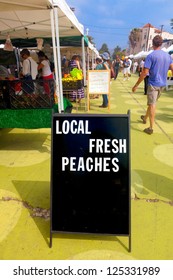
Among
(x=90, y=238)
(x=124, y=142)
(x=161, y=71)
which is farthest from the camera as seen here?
(x=161, y=71)

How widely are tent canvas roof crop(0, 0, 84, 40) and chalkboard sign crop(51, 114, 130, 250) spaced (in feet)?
7.53

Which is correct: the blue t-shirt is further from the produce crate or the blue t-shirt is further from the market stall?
the produce crate

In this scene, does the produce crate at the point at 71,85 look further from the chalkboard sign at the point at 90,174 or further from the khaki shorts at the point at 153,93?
the chalkboard sign at the point at 90,174

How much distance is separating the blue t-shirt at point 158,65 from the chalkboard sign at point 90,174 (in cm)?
355

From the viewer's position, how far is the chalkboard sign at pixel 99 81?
7719 millimetres

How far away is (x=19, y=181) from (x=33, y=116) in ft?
4.32

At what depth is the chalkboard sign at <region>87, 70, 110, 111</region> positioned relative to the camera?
7.72 meters

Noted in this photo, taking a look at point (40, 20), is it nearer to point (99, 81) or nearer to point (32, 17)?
point (32, 17)

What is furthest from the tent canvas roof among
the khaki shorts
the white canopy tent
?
the khaki shorts

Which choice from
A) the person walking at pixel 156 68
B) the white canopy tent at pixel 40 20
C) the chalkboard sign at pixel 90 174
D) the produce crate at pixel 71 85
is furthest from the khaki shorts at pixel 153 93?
the produce crate at pixel 71 85

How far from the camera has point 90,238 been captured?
8.21 feet

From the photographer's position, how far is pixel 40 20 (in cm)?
610
